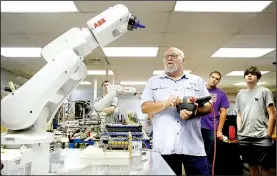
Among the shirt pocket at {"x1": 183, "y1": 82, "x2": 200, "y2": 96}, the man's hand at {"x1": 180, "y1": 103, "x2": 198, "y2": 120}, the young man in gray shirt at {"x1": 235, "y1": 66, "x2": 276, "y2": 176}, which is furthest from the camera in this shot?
the young man in gray shirt at {"x1": 235, "y1": 66, "x2": 276, "y2": 176}

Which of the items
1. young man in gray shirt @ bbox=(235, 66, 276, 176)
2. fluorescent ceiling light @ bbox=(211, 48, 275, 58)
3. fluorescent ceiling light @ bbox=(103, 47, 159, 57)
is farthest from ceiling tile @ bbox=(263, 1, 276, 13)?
fluorescent ceiling light @ bbox=(103, 47, 159, 57)

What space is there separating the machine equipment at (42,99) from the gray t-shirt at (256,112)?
6.92ft

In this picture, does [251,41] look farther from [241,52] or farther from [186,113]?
[186,113]

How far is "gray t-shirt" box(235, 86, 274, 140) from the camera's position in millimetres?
2619

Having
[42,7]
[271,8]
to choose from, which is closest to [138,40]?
[42,7]

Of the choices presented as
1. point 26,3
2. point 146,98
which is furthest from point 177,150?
point 26,3

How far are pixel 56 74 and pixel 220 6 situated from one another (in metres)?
2.46

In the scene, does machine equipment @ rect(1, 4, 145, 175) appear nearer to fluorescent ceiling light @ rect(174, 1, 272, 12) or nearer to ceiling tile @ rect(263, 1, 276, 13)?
fluorescent ceiling light @ rect(174, 1, 272, 12)

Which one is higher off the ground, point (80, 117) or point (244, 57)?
point (244, 57)

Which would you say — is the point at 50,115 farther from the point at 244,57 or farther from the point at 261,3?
the point at 244,57

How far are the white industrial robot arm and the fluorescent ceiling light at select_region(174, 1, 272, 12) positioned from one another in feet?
5.53

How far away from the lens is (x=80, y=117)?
2.67 m

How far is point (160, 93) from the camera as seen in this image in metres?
1.78

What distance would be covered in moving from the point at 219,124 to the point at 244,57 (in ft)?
9.87
